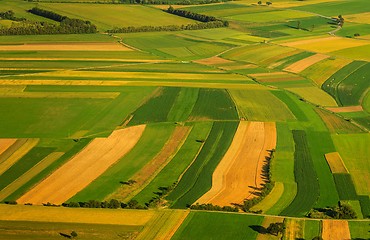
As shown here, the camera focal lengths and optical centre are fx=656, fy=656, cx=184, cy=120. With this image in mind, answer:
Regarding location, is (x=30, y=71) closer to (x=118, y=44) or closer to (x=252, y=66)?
(x=118, y=44)

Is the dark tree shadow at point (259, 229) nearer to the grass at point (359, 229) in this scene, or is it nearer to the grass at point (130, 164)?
the grass at point (359, 229)

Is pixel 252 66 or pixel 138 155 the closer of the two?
pixel 138 155

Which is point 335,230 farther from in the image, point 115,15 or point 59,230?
point 115,15

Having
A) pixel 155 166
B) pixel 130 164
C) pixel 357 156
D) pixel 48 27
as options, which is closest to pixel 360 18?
pixel 48 27

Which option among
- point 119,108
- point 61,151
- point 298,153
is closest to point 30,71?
point 119,108

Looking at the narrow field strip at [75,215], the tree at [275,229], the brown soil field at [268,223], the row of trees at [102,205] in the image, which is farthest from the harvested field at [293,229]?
the row of trees at [102,205]

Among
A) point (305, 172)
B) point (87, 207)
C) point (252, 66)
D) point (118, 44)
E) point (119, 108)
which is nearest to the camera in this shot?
point (87, 207)
